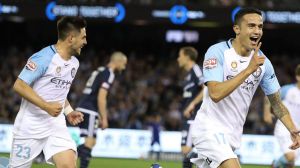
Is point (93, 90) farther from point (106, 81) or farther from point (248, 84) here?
point (248, 84)

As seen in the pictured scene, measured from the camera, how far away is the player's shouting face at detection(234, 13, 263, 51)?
6262 mm

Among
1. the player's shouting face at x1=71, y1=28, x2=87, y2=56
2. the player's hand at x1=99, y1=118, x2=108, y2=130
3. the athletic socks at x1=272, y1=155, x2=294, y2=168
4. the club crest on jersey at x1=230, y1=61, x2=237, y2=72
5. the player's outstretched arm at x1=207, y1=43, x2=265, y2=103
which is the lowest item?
the athletic socks at x1=272, y1=155, x2=294, y2=168

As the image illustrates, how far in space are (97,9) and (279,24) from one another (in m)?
6.13

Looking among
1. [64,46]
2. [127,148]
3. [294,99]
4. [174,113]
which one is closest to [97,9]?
[174,113]

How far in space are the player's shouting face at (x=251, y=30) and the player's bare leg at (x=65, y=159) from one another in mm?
2051

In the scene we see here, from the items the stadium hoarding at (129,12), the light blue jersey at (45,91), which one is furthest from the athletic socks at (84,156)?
the stadium hoarding at (129,12)

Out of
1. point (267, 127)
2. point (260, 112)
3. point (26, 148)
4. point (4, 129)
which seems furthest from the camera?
point (260, 112)

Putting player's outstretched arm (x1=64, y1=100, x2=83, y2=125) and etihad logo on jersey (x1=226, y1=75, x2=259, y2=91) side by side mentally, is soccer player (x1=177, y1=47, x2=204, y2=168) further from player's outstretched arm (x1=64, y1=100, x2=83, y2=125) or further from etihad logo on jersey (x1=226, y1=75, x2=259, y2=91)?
etihad logo on jersey (x1=226, y1=75, x2=259, y2=91)

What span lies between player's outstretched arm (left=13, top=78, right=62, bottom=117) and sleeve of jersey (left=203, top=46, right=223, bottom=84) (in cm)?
145

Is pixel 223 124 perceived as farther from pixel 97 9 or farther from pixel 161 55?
pixel 161 55

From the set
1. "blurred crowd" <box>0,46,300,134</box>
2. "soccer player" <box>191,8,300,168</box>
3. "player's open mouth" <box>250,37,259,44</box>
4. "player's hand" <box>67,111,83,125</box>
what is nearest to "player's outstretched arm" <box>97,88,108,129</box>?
"player's hand" <box>67,111,83,125</box>

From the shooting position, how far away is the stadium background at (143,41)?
894 inches

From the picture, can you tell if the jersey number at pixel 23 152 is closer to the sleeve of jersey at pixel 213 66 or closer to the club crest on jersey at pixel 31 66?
the club crest on jersey at pixel 31 66

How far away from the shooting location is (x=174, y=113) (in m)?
22.7
